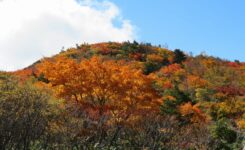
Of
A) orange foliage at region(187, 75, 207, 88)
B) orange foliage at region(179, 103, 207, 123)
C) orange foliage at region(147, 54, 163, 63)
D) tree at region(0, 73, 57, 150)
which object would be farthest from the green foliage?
orange foliage at region(147, 54, 163, 63)

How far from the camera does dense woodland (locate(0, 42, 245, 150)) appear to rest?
27.9m

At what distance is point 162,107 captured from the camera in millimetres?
55094

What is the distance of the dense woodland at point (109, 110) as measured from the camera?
27.9 m

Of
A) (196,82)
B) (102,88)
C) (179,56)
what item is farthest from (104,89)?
(179,56)

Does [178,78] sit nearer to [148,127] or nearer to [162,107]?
[162,107]

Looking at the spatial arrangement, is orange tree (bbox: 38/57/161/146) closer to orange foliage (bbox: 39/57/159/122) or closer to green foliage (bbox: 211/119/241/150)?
orange foliage (bbox: 39/57/159/122)

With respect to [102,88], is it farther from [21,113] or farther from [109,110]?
[21,113]

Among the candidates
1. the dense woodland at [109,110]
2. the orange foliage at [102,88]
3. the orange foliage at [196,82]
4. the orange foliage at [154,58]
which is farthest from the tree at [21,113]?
the orange foliage at [154,58]

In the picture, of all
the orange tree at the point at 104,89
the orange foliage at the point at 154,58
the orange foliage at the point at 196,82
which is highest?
the orange foliage at the point at 154,58

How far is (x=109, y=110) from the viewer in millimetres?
41781

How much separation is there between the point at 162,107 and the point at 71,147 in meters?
24.0

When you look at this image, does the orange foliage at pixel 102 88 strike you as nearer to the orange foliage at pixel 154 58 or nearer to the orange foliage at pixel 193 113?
the orange foliage at pixel 193 113

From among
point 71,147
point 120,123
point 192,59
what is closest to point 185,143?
point 120,123

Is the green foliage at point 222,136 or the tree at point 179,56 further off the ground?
the tree at point 179,56
